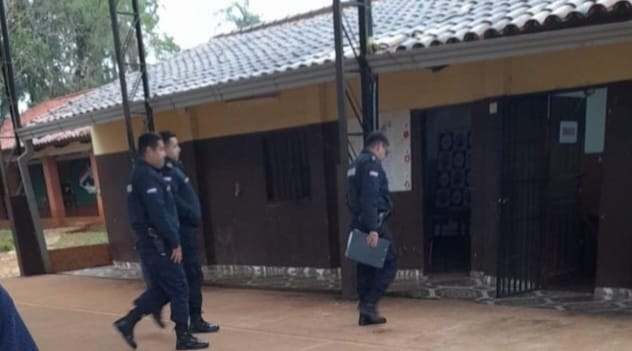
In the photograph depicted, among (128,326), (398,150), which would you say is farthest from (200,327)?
(398,150)

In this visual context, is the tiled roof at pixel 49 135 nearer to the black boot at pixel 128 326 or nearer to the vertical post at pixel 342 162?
the vertical post at pixel 342 162

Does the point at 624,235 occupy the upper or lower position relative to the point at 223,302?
upper

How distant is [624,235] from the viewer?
5.72m

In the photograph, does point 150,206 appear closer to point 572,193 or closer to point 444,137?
Result: point 572,193

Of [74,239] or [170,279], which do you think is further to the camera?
[74,239]

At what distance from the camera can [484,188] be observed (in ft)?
22.6

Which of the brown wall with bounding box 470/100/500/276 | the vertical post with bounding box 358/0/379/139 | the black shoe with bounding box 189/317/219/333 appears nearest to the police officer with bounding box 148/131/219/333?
the black shoe with bounding box 189/317/219/333

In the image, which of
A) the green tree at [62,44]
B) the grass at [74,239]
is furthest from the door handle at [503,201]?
the green tree at [62,44]

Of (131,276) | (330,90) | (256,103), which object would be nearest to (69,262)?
(131,276)

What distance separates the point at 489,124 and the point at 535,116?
1.79 feet

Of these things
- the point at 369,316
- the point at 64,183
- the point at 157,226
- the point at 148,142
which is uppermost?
the point at 148,142

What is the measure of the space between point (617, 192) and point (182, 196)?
13.6 ft

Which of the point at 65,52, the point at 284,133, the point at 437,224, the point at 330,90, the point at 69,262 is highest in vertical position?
the point at 65,52

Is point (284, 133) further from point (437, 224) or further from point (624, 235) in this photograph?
point (624, 235)
